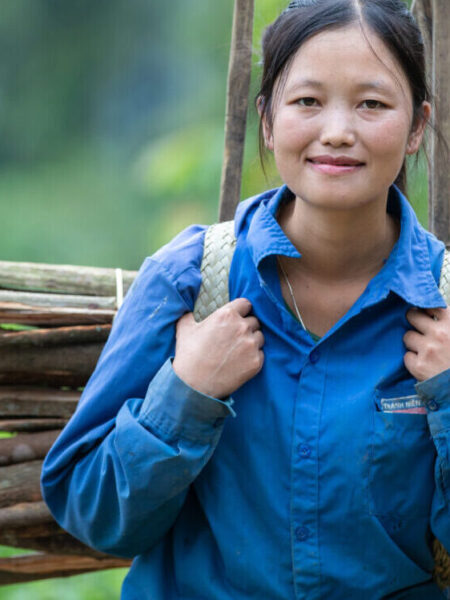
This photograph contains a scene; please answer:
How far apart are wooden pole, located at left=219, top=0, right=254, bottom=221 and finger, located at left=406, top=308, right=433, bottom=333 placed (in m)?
0.82

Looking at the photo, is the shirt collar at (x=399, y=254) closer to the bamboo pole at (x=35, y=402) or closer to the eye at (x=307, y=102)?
the eye at (x=307, y=102)

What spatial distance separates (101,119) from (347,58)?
29.9ft

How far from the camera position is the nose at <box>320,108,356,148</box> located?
1.44 m

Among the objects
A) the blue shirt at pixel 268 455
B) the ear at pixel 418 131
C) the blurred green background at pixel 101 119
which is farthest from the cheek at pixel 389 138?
the blurred green background at pixel 101 119

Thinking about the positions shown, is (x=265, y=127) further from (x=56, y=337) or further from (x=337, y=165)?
(x=56, y=337)

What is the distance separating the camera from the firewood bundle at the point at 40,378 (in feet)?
6.84

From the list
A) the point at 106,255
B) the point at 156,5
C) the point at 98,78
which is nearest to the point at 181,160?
the point at 106,255

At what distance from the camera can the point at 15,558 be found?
2205mm

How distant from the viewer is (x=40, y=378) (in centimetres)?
217

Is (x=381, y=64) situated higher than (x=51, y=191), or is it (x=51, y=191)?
(x=381, y=64)

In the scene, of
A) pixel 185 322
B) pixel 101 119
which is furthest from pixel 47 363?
pixel 101 119

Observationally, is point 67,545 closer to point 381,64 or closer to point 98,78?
point 381,64

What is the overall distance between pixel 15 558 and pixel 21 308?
2.14 ft

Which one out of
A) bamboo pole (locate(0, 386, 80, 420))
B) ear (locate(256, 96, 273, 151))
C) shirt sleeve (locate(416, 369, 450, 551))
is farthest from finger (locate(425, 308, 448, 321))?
bamboo pole (locate(0, 386, 80, 420))
